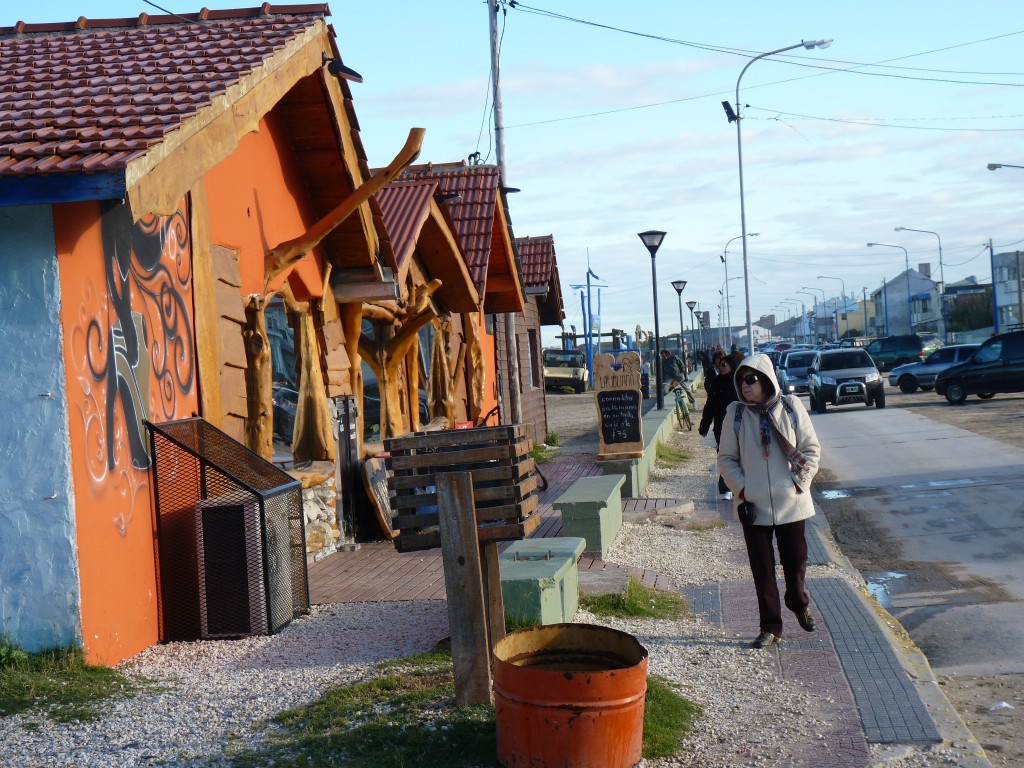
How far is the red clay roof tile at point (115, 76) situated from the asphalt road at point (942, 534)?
556 cm

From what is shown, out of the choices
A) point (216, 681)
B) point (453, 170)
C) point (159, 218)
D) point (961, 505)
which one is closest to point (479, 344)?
point (453, 170)

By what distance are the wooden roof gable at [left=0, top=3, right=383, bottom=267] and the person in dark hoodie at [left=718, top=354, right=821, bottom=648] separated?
349cm

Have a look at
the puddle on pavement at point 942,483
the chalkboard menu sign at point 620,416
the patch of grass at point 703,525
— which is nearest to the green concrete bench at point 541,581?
the patch of grass at point 703,525

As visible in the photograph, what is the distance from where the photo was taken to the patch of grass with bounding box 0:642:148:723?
5262 mm

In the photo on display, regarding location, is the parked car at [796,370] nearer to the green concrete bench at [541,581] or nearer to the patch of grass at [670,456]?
the patch of grass at [670,456]

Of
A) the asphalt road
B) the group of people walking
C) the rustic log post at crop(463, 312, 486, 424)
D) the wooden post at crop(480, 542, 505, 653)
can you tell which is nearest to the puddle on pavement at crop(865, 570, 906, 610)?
the asphalt road

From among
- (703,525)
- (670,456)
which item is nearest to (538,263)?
(670,456)

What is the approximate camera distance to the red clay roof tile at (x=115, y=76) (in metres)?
5.71

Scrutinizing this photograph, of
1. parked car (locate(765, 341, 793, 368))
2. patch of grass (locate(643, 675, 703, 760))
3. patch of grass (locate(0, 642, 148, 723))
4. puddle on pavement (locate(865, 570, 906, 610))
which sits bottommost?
puddle on pavement (locate(865, 570, 906, 610))

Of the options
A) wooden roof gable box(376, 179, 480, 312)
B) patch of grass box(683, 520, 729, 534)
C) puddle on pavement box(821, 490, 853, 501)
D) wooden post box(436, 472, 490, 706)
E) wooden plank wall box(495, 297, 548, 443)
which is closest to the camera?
wooden post box(436, 472, 490, 706)

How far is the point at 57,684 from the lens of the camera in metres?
5.58

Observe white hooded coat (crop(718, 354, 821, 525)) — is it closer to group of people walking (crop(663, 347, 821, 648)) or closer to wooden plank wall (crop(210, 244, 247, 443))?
group of people walking (crop(663, 347, 821, 648))

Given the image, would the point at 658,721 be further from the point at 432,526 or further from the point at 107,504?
the point at 107,504

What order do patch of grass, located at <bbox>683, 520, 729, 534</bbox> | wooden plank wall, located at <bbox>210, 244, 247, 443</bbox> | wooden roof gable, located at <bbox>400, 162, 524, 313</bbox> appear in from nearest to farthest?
wooden plank wall, located at <bbox>210, 244, 247, 443</bbox> < patch of grass, located at <bbox>683, 520, 729, 534</bbox> < wooden roof gable, located at <bbox>400, 162, 524, 313</bbox>
